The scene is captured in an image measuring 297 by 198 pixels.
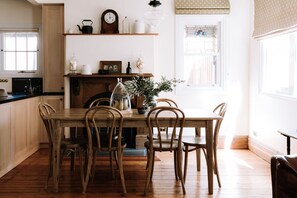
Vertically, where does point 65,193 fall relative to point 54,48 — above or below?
below

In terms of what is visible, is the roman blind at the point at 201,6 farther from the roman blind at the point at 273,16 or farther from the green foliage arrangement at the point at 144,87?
the green foliage arrangement at the point at 144,87

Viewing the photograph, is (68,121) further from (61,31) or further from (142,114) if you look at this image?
(61,31)

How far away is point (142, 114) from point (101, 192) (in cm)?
96

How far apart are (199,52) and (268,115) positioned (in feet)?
5.56

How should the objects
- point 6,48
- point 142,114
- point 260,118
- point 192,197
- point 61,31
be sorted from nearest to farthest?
1. point 192,197
2. point 142,114
3. point 260,118
4. point 61,31
5. point 6,48

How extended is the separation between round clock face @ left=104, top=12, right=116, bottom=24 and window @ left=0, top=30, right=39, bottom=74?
1.42m

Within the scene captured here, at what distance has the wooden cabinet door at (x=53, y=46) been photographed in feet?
18.9

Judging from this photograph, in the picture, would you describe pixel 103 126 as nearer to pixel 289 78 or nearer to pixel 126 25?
pixel 289 78

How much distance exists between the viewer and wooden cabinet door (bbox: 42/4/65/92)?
5.77 meters

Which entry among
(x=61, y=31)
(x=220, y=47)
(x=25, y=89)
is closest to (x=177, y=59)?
(x=220, y=47)

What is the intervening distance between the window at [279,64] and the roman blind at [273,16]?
0.17 meters

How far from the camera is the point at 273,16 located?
179 inches

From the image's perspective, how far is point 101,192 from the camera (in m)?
3.61

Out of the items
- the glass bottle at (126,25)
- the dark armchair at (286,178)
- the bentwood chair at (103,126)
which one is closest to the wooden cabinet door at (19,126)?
the bentwood chair at (103,126)
